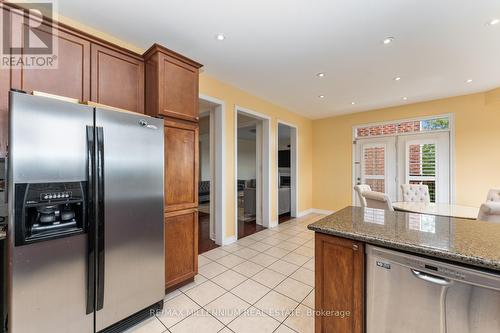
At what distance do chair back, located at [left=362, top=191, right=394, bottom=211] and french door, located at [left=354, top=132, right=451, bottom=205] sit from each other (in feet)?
7.01

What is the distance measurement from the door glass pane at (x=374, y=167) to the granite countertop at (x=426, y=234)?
360 centimetres

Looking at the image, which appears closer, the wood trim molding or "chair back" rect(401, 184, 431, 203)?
the wood trim molding

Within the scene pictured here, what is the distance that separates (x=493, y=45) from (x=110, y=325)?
15.3 feet

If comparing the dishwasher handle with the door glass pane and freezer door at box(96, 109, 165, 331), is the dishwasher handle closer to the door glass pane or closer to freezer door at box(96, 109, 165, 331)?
freezer door at box(96, 109, 165, 331)

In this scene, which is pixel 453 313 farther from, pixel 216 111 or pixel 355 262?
pixel 216 111

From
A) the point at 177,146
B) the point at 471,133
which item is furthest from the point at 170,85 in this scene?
the point at 471,133

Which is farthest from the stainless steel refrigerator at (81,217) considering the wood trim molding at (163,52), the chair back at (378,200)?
the chair back at (378,200)

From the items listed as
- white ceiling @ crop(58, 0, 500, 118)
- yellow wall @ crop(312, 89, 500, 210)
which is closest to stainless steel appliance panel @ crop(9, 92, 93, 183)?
white ceiling @ crop(58, 0, 500, 118)

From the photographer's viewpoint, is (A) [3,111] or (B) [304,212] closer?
(A) [3,111]

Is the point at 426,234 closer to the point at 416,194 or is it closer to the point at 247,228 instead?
the point at 416,194

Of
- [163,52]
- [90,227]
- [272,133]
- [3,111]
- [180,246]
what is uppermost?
[163,52]

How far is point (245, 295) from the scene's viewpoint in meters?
2.08

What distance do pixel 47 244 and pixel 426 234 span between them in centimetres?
231

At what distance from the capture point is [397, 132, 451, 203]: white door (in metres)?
4.09
